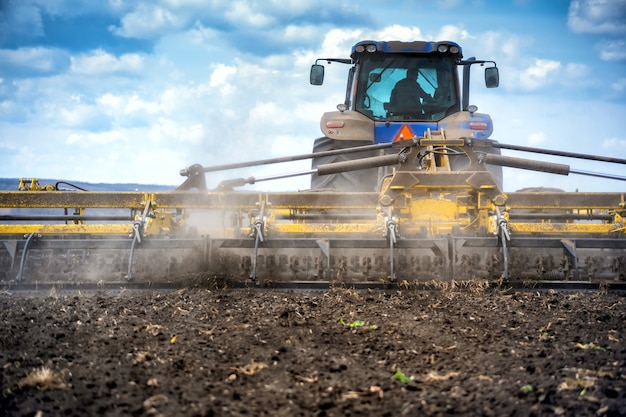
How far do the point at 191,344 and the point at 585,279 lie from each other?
441 centimetres

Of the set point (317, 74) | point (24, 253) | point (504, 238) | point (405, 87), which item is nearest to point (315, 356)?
point (504, 238)

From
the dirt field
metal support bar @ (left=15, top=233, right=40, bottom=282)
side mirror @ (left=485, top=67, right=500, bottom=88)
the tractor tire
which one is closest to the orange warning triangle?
the tractor tire

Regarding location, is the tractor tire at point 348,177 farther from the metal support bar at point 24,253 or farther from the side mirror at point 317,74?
the metal support bar at point 24,253

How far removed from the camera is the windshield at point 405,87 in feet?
31.1

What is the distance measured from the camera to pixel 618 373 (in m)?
3.17

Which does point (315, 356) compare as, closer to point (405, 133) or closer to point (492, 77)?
point (405, 133)

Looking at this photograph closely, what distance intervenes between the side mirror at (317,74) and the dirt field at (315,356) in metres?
5.10

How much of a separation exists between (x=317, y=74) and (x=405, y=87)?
59.0 inches

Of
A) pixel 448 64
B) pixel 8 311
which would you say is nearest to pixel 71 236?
pixel 8 311

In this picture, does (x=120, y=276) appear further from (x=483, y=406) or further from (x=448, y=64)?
(x=448, y=64)

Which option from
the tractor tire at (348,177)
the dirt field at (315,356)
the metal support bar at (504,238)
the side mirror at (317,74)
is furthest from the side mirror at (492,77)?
the dirt field at (315,356)

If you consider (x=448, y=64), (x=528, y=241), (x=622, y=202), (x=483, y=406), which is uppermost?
(x=448, y=64)

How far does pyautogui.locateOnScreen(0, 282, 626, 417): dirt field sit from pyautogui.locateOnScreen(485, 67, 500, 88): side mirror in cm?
505

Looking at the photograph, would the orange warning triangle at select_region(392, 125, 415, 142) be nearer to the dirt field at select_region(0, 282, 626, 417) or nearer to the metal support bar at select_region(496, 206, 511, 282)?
the metal support bar at select_region(496, 206, 511, 282)
